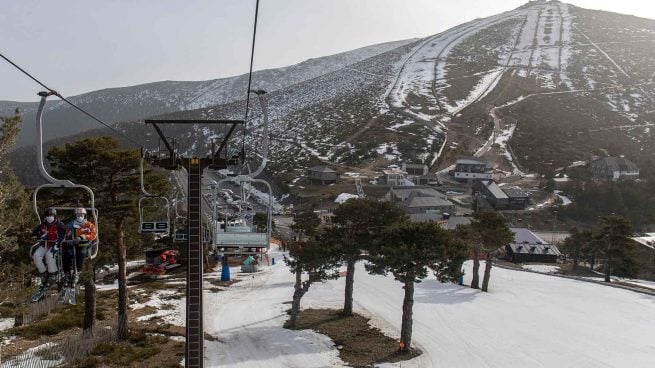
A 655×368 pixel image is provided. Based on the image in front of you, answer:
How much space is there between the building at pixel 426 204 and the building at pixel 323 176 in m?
23.2

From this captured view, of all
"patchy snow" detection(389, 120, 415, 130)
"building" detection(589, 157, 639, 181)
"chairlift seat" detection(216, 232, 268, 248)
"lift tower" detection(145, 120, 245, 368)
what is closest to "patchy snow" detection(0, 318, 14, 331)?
"lift tower" detection(145, 120, 245, 368)

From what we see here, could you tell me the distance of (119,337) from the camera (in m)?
26.4

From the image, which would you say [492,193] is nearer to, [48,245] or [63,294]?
[63,294]

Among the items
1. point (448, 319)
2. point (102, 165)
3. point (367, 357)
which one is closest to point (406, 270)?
point (367, 357)

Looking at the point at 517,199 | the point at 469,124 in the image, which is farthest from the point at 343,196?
the point at 469,124

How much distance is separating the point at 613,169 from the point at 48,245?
405 ft

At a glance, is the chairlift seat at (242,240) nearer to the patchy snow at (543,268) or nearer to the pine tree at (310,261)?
the pine tree at (310,261)

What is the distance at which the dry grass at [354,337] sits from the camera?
82.3 ft

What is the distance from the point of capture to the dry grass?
25.1m

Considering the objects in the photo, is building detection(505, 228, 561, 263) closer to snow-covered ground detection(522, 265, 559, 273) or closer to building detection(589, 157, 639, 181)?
snow-covered ground detection(522, 265, 559, 273)

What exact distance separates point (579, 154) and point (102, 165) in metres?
130

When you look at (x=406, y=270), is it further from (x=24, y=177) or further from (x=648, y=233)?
(x=24, y=177)

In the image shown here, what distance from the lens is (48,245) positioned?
33.8 feet

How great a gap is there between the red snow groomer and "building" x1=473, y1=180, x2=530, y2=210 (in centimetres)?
6774
